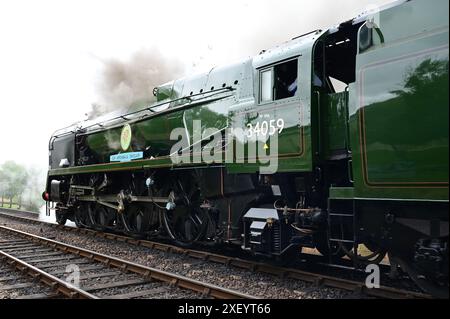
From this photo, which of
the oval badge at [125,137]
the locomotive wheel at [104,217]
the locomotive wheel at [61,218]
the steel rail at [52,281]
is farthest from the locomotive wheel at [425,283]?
the locomotive wheel at [61,218]

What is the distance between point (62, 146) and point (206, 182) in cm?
751

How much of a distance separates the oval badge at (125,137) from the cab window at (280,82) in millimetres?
4574

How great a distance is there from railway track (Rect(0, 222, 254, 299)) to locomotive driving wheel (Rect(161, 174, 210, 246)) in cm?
154

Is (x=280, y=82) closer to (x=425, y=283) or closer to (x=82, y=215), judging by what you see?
(x=425, y=283)

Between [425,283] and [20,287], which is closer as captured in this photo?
[425,283]

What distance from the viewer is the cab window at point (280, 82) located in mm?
5879

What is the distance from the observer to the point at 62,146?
13203mm

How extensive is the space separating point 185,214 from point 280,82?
11.3 feet

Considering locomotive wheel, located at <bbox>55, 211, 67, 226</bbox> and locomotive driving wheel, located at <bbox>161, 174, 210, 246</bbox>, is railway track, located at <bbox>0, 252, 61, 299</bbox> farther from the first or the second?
locomotive wheel, located at <bbox>55, 211, 67, 226</bbox>

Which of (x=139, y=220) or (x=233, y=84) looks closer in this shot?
(x=233, y=84)

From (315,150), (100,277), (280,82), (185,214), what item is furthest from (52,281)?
(280,82)

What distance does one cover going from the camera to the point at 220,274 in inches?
251

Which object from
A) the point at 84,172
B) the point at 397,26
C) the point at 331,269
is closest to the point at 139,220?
the point at 84,172
